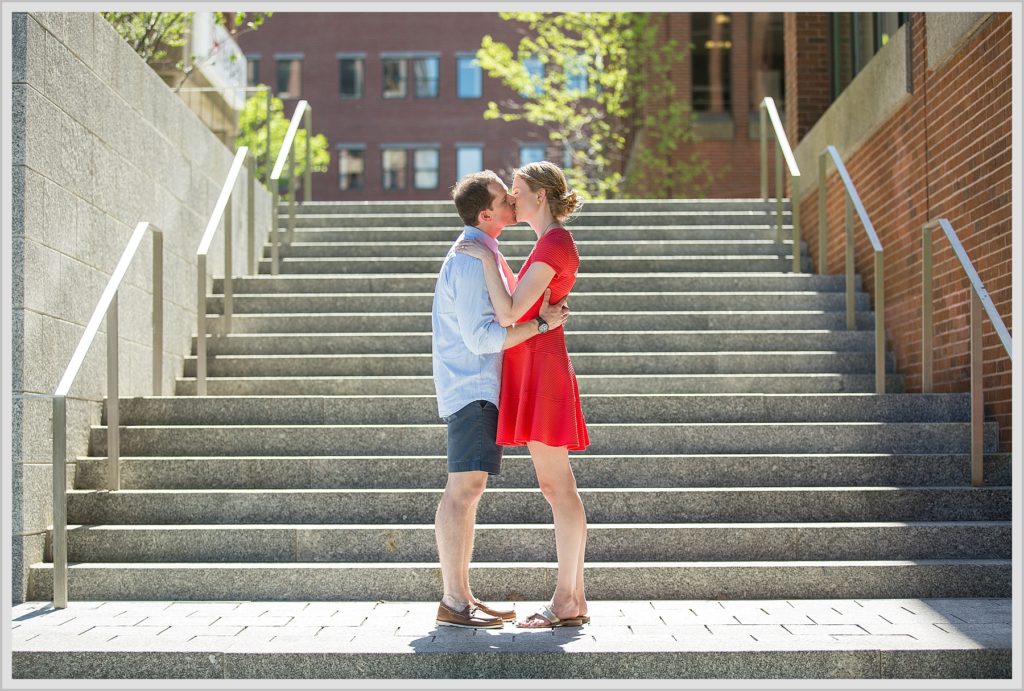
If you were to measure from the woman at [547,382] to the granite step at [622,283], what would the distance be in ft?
14.4

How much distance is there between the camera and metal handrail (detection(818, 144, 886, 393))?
7.10 meters

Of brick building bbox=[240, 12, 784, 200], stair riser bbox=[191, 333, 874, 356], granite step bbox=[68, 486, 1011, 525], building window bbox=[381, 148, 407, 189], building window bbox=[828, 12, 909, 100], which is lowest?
granite step bbox=[68, 486, 1011, 525]

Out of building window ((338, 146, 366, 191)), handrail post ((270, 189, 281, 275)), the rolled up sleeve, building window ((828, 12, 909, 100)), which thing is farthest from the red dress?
building window ((338, 146, 366, 191))

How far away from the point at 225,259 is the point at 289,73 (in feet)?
108

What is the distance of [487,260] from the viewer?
14.9ft

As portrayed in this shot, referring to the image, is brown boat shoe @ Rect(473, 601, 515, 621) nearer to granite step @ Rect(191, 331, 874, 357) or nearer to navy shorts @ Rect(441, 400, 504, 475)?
navy shorts @ Rect(441, 400, 504, 475)

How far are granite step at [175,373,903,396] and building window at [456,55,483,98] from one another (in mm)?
33054

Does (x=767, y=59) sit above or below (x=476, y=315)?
above

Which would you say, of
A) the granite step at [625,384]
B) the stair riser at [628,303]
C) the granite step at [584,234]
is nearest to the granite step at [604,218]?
the granite step at [584,234]

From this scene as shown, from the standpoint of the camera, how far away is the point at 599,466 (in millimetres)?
6348

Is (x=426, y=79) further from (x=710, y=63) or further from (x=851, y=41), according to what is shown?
(x=851, y=41)

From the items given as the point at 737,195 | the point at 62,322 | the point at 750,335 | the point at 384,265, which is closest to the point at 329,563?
the point at 62,322

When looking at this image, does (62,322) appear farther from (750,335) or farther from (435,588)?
(750,335)

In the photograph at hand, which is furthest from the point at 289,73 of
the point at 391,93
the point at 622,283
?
the point at 622,283
